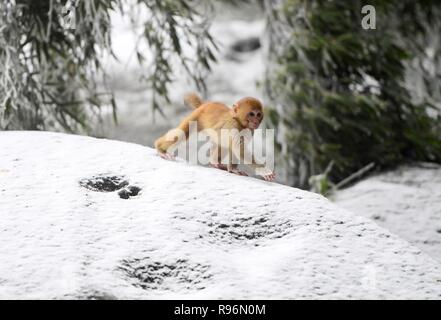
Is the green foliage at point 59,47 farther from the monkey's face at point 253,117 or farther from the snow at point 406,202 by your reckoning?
the monkey's face at point 253,117

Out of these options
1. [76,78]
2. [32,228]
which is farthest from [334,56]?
[32,228]

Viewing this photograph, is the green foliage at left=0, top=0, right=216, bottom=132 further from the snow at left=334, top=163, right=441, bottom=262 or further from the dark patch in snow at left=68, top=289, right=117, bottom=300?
the dark patch in snow at left=68, top=289, right=117, bottom=300

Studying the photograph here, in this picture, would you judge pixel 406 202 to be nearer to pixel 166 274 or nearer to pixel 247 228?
pixel 247 228

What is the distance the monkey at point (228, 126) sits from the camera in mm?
4484

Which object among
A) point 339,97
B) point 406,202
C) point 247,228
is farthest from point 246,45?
point 247,228

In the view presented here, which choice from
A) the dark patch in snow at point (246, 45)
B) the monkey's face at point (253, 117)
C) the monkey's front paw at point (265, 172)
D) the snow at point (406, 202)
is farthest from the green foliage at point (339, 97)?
the dark patch in snow at point (246, 45)

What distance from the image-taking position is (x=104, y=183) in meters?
4.23

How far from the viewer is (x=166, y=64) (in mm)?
7699

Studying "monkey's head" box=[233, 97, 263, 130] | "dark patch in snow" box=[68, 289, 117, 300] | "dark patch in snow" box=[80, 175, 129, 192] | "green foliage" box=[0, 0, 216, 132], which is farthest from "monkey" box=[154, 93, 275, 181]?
"green foliage" box=[0, 0, 216, 132]

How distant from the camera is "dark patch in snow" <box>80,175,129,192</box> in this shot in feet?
13.7

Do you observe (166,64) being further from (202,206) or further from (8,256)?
(8,256)

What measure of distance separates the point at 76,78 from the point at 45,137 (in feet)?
10.9

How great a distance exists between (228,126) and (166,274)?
1.35 metres
